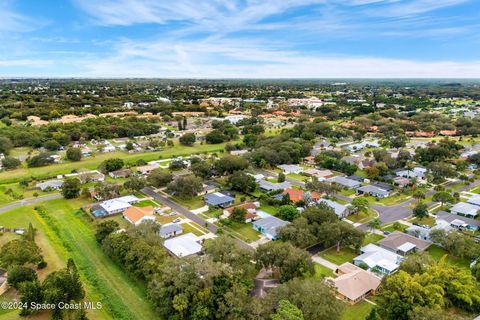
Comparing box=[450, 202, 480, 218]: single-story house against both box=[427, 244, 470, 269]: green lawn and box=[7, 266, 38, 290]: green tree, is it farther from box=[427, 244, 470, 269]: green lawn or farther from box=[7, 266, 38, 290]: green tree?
box=[7, 266, 38, 290]: green tree

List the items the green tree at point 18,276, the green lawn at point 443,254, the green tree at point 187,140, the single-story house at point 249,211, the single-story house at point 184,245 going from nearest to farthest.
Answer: the green tree at point 18,276 < the green lawn at point 443,254 < the single-story house at point 184,245 < the single-story house at point 249,211 < the green tree at point 187,140

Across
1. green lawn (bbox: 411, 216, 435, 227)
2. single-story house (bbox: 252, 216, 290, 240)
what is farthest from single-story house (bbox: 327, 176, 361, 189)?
single-story house (bbox: 252, 216, 290, 240)

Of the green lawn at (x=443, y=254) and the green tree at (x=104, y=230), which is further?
the green tree at (x=104, y=230)

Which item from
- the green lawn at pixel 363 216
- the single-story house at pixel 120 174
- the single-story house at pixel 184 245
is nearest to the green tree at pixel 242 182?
the single-story house at pixel 184 245

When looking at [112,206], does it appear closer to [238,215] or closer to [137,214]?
[137,214]

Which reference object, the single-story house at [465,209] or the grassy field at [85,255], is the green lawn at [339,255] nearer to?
the grassy field at [85,255]

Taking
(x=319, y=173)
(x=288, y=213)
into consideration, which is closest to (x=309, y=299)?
(x=288, y=213)

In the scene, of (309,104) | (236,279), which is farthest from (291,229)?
(309,104)
